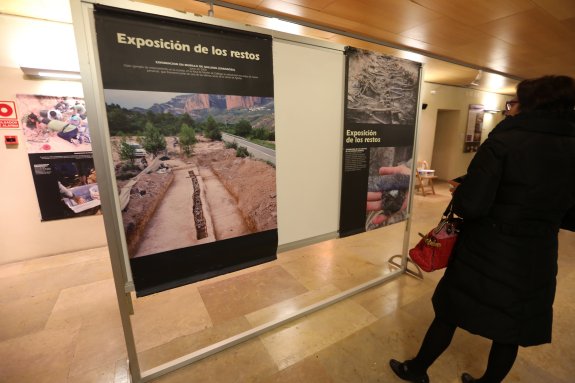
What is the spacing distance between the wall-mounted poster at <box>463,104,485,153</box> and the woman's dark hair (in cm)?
733

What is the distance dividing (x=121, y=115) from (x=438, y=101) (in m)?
7.06

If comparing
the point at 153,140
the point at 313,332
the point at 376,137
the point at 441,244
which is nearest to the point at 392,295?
the point at 313,332

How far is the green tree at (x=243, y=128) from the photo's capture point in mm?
1572

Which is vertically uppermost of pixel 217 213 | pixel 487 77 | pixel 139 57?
pixel 487 77

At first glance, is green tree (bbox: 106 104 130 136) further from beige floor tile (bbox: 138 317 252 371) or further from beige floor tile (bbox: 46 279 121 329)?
beige floor tile (bbox: 46 279 121 329)

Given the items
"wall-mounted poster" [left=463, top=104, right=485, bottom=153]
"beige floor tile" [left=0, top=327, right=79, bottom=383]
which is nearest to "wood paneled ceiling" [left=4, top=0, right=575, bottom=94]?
"beige floor tile" [left=0, top=327, right=79, bottom=383]

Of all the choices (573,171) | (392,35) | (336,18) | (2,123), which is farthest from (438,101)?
(2,123)

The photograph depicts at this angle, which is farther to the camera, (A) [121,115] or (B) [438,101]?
(B) [438,101]

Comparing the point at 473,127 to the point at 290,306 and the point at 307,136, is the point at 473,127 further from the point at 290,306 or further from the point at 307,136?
the point at 290,306

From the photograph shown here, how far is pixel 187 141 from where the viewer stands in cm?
143

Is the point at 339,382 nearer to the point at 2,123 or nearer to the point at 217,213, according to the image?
the point at 217,213

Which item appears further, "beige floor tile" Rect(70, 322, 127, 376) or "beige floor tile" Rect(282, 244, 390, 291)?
"beige floor tile" Rect(282, 244, 390, 291)

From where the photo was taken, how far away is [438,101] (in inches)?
254

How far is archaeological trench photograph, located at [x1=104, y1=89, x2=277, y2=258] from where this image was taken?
Result: 1.30 m
